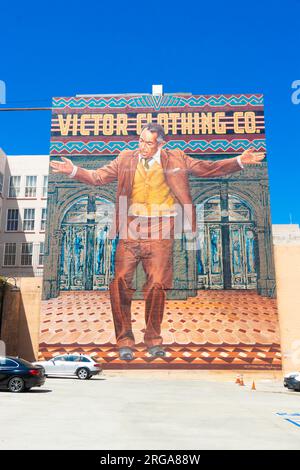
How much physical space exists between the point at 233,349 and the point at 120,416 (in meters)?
19.6

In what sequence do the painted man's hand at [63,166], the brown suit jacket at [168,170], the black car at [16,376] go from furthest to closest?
the painted man's hand at [63,166] → the brown suit jacket at [168,170] → the black car at [16,376]

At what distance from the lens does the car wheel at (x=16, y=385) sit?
53.3ft

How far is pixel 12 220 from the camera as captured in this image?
43656mm

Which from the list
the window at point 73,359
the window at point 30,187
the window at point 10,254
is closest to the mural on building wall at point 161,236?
the window at point 73,359

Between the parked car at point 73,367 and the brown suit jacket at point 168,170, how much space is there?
38.7 feet

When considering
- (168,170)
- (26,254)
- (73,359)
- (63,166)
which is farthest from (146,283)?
(26,254)

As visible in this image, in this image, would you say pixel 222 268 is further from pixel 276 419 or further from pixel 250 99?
pixel 276 419

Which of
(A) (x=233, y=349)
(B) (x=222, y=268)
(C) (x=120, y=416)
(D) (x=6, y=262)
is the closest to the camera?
(C) (x=120, y=416)

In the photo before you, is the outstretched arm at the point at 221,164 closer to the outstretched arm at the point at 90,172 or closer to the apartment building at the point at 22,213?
the outstretched arm at the point at 90,172

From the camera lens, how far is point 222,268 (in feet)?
103

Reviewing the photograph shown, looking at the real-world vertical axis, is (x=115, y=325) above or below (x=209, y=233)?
A: below

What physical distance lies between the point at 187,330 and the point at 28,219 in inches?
851
